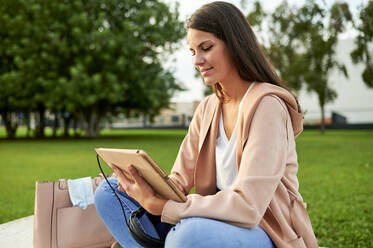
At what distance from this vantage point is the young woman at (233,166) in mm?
1256

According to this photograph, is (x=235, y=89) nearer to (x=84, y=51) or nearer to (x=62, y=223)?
(x=62, y=223)

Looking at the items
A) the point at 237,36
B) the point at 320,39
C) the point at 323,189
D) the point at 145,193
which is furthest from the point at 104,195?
the point at 320,39

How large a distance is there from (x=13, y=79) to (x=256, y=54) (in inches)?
727

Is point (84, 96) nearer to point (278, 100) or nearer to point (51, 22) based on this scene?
point (51, 22)

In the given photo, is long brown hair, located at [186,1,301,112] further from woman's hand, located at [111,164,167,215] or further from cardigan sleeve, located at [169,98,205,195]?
woman's hand, located at [111,164,167,215]

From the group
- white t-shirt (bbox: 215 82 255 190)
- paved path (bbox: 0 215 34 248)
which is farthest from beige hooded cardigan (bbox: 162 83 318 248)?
paved path (bbox: 0 215 34 248)

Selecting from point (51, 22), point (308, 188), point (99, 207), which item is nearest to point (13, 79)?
point (51, 22)

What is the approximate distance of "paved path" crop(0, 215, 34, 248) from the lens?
2503 millimetres

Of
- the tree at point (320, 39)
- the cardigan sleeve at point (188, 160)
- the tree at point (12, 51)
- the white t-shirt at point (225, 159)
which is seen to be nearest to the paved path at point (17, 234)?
the cardigan sleeve at point (188, 160)

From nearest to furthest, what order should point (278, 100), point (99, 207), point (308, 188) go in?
point (278, 100)
point (99, 207)
point (308, 188)

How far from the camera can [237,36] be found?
1.51 m

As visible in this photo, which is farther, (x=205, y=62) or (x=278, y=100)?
(x=205, y=62)

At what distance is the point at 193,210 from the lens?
128cm

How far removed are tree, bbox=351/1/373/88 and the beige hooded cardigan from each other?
36.6 ft
